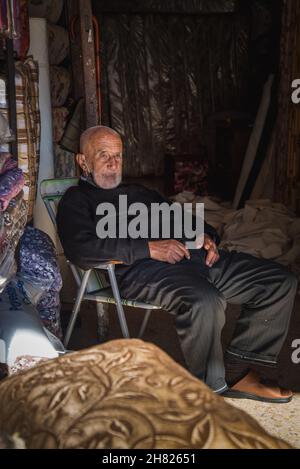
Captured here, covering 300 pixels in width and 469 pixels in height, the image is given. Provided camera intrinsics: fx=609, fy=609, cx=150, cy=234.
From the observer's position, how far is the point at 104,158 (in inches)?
120

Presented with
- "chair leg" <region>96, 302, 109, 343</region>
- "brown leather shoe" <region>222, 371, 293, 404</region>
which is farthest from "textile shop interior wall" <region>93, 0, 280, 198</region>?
"brown leather shoe" <region>222, 371, 293, 404</region>

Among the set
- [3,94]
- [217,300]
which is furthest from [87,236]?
[3,94]

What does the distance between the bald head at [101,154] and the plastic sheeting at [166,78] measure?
426 centimetres

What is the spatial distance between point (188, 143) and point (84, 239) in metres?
5.04

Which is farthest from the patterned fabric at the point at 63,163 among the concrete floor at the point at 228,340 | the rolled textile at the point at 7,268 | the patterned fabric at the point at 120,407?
the patterned fabric at the point at 120,407

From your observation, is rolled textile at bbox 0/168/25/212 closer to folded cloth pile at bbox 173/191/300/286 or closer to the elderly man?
the elderly man

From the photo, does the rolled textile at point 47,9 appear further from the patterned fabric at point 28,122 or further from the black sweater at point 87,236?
the black sweater at point 87,236

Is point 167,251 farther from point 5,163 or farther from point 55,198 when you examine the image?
point 5,163

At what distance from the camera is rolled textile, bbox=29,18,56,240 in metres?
3.89

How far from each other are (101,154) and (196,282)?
2.73 feet

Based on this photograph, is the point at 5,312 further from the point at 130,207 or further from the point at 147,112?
the point at 147,112

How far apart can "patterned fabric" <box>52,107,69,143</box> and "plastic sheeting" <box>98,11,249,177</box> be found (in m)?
2.75

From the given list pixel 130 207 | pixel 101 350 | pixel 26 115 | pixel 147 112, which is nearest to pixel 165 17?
pixel 147 112

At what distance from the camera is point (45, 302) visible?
305 cm
